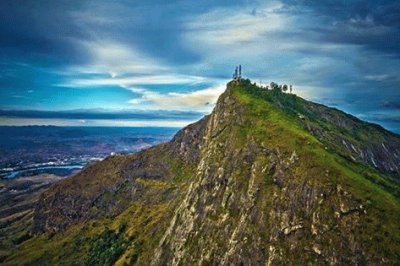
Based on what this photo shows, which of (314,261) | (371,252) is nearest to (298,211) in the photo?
(314,261)

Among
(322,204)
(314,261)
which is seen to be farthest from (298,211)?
(314,261)

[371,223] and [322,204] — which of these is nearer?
[371,223]

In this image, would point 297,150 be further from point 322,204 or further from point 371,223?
point 371,223

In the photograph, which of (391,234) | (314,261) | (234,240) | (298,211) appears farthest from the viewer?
(234,240)

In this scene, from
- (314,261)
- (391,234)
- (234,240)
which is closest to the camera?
(391,234)

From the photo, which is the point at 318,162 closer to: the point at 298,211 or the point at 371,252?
the point at 298,211

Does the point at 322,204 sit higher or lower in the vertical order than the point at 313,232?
higher

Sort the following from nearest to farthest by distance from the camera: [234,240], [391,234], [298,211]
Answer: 1. [391,234]
2. [298,211]
3. [234,240]

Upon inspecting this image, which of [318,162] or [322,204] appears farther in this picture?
[318,162]

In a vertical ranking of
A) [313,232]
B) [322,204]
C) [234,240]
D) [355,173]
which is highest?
[355,173]
